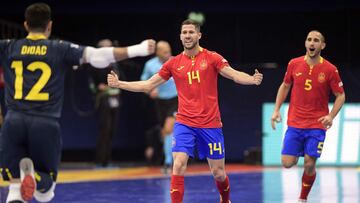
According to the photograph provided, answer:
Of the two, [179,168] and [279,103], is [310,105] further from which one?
[179,168]

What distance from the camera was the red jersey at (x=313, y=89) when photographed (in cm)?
1002

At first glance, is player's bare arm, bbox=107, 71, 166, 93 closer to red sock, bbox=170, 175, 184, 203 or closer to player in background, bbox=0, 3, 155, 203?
red sock, bbox=170, 175, 184, 203

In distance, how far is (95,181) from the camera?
13203 millimetres

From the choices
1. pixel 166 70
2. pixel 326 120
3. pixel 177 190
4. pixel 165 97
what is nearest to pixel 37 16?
pixel 166 70

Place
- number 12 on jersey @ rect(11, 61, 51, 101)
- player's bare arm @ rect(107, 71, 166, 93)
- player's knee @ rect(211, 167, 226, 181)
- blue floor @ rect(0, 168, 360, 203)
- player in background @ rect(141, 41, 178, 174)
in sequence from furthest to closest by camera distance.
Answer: player in background @ rect(141, 41, 178, 174), blue floor @ rect(0, 168, 360, 203), player's knee @ rect(211, 167, 226, 181), player's bare arm @ rect(107, 71, 166, 93), number 12 on jersey @ rect(11, 61, 51, 101)

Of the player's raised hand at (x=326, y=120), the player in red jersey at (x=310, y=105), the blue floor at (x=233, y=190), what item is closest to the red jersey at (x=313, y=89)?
the player in red jersey at (x=310, y=105)

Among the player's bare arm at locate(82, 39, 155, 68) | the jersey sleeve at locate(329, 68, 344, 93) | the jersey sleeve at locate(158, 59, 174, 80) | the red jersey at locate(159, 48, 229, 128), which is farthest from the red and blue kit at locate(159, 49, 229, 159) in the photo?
the player's bare arm at locate(82, 39, 155, 68)

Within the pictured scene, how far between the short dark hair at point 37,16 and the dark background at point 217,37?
979cm

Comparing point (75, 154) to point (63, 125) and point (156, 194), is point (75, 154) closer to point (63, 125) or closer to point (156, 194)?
point (63, 125)

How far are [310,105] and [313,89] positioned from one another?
0.68 feet

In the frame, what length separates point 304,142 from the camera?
1016cm

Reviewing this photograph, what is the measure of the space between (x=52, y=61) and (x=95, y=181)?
659 centimetres

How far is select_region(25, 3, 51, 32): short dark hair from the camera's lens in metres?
6.78

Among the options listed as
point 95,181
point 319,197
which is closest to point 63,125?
→ point 95,181
